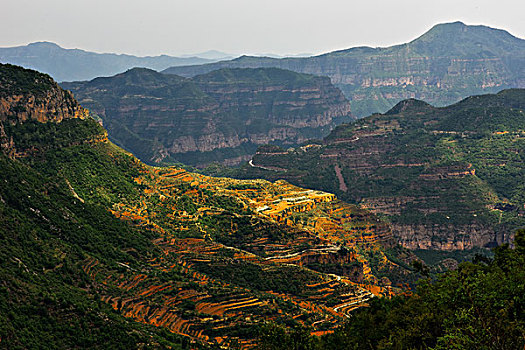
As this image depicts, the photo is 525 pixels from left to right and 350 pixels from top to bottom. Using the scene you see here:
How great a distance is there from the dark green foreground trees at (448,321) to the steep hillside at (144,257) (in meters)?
12.1

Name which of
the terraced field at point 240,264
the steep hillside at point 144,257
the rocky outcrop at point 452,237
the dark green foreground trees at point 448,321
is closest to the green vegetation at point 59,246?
the steep hillside at point 144,257

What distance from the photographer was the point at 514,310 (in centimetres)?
4894

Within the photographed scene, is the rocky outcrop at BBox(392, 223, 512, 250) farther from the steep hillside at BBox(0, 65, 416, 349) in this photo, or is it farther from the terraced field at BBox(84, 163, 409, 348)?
the steep hillside at BBox(0, 65, 416, 349)

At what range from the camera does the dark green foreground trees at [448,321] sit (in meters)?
42.6

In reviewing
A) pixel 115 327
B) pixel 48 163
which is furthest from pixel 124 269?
pixel 48 163

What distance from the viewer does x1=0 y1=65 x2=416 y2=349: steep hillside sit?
198 feet

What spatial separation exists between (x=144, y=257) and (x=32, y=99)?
46561mm

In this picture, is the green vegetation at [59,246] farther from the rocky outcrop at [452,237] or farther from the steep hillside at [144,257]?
the rocky outcrop at [452,237]

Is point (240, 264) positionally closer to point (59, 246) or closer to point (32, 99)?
point (59, 246)

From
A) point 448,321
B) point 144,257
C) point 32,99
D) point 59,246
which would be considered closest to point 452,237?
point 144,257

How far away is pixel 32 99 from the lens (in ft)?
361

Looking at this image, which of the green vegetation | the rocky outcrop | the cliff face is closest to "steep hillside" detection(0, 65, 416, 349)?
the green vegetation

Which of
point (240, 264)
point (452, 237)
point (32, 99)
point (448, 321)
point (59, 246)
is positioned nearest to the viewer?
point (448, 321)

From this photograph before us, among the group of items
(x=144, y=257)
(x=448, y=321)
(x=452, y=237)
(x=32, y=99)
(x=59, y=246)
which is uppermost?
(x=32, y=99)
